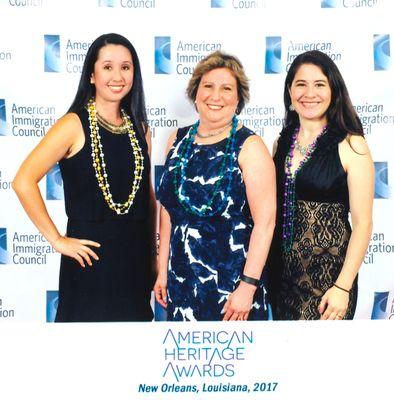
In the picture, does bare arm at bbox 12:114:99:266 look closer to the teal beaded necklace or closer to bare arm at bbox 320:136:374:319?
the teal beaded necklace

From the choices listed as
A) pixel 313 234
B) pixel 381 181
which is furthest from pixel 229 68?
pixel 381 181

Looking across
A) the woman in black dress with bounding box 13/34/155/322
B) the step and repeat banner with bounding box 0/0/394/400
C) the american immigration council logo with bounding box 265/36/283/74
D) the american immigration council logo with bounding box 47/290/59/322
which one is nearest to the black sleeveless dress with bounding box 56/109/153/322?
the woman in black dress with bounding box 13/34/155/322

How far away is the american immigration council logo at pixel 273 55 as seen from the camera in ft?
6.99

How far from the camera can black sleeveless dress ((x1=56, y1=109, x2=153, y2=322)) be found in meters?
1.87

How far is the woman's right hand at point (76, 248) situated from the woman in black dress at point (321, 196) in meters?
0.58

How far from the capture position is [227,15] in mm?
2127

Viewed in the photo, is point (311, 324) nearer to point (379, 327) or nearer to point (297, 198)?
point (379, 327)

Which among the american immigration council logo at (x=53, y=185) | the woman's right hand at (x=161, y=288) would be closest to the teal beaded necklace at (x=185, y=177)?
the woman's right hand at (x=161, y=288)

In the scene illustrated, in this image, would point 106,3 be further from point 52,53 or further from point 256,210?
point 256,210

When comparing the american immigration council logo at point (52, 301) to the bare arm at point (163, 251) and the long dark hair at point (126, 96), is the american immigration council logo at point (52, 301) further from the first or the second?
the long dark hair at point (126, 96)

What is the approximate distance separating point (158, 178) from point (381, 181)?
2.66ft

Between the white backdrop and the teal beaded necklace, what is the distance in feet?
1.21

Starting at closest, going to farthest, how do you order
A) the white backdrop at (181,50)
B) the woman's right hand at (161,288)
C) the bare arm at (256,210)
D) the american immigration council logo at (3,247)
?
the bare arm at (256,210) → the woman's right hand at (161,288) → the white backdrop at (181,50) → the american immigration council logo at (3,247)

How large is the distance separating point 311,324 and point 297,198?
0.39 metres
